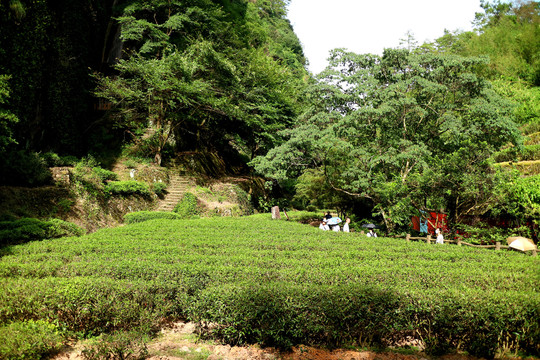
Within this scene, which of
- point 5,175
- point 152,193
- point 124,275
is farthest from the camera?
point 152,193

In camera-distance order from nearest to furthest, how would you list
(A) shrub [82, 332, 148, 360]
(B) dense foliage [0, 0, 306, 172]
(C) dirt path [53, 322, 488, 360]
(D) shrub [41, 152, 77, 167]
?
(A) shrub [82, 332, 148, 360]
(C) dirt path [53, 322, 488, 360]
(D) shrub [41, 152, 77, 167]
(B) dense foliage [0, 0, 306, 172]

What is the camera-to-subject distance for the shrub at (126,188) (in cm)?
1577

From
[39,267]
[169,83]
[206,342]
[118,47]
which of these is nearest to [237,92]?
[169,83]

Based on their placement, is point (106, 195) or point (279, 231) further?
point (106, 195)

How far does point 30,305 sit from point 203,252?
14.3ft

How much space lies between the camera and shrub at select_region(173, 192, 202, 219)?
18.3 meters

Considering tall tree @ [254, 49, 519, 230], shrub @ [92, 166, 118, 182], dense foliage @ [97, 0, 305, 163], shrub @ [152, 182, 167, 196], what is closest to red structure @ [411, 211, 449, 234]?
tall tree @ [254, 49, 519, 230]

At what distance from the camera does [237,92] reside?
23281mm

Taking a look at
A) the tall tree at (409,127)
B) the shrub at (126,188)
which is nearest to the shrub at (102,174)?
the shrub at (126,188)

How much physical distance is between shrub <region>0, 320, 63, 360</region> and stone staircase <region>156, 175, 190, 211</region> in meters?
14.0

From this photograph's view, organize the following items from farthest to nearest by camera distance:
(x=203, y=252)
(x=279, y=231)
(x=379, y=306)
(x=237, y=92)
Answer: (x=237, y=92)
(x=279, y=231)
(x=203, y=252)
(x=379, y=306)

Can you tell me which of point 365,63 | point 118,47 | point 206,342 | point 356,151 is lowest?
point 206,342

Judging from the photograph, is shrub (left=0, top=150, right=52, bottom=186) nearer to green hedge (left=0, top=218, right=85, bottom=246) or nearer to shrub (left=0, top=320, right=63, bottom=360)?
green hedge (left=0, top=218, right=85, bottom=246)

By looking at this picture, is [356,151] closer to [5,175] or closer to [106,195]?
[106,195]
